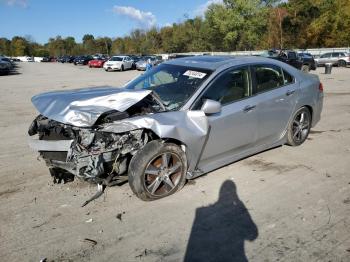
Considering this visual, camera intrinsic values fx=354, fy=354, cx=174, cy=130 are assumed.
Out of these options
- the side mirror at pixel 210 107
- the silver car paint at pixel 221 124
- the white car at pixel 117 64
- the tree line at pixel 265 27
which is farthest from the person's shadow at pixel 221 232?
the tree line at pixel 265 27

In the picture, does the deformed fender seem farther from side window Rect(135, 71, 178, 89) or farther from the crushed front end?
side window Rect(135, 71, 178, 89)

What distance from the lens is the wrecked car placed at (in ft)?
13.2

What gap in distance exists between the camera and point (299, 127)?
6168 millimetres

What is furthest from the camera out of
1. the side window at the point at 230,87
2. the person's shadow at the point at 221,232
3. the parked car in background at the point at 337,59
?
the parked car in background at the point at 337,59

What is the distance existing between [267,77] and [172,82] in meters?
1.51

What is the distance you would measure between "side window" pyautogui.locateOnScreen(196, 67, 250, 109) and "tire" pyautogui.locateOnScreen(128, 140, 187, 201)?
0.73 meters

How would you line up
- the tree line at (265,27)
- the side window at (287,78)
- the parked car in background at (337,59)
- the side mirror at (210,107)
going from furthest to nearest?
the tree line at (265,27), the parked car in background at (337,59), the side window at (287,78), the side mirror at (210,107)

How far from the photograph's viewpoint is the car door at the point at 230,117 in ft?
15.0

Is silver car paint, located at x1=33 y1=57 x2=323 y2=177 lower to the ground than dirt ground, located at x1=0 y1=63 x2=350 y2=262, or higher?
higher

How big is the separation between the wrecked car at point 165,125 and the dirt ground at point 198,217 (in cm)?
29

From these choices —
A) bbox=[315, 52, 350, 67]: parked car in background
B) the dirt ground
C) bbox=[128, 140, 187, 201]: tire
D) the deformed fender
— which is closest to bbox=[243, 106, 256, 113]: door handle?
the deformed fender

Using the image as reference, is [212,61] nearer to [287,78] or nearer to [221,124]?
[221,124]

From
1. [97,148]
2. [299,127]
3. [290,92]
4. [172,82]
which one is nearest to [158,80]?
[172,82]

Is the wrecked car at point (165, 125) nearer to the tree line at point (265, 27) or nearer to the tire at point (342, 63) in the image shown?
the tire at point (342, 63)
